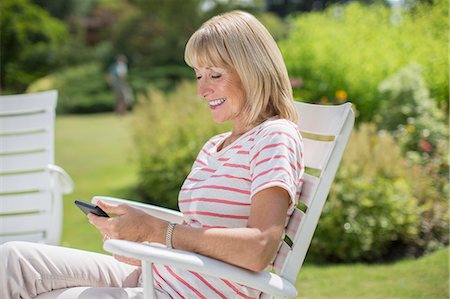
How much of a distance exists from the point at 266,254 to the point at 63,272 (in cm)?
60

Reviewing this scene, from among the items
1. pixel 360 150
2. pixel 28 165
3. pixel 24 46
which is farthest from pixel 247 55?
pixel 24 46

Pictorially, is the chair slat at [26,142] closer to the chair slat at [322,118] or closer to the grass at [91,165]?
the grass at [91,165]

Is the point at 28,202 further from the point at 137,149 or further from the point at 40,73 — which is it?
the point at 40,73

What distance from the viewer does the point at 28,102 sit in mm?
3416

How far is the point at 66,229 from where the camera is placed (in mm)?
6160

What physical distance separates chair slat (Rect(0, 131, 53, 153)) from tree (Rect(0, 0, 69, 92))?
19562mm

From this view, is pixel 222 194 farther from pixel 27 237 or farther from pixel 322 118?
pixel 27 237

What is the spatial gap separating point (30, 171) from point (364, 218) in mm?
2283

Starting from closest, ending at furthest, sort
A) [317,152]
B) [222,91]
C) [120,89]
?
[222,91]
[317,152]
[120,89]

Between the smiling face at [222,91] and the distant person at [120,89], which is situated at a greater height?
the smiling face at [222,91]

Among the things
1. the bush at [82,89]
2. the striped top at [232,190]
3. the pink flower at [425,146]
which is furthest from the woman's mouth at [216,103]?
the bush at [82,89]

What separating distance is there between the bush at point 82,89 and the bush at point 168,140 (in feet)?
38.0

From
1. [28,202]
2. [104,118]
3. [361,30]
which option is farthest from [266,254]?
[104,118]

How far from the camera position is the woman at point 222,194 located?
68.6 inches
